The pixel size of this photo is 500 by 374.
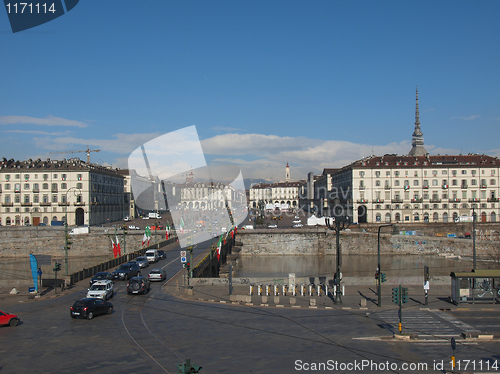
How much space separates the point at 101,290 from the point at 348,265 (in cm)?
4380

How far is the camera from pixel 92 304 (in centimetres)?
2488

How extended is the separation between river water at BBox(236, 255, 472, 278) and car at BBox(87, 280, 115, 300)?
26.1 metres

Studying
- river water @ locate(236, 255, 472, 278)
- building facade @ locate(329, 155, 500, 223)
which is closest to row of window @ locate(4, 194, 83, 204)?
river water @ locate(236, 255, 472, 278)

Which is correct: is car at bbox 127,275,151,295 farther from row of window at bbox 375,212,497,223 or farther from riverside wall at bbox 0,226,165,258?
row of window at bbox 375,212,497,223

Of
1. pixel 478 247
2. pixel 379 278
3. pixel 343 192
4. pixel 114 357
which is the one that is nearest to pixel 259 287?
pixel 379 278

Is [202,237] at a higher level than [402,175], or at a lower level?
lower

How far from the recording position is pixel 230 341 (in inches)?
790

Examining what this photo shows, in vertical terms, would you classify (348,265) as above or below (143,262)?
below

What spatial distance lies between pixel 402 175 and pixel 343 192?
17231mm

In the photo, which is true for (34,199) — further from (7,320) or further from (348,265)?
(7,320)

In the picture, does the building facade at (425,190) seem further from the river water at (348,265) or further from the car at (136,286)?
the car at (136,286)

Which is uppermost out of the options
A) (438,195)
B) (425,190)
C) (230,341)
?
(425,190)

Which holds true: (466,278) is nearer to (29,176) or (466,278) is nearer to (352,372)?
(352,372)

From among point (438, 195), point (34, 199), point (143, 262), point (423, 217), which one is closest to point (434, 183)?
point (438, 195)
